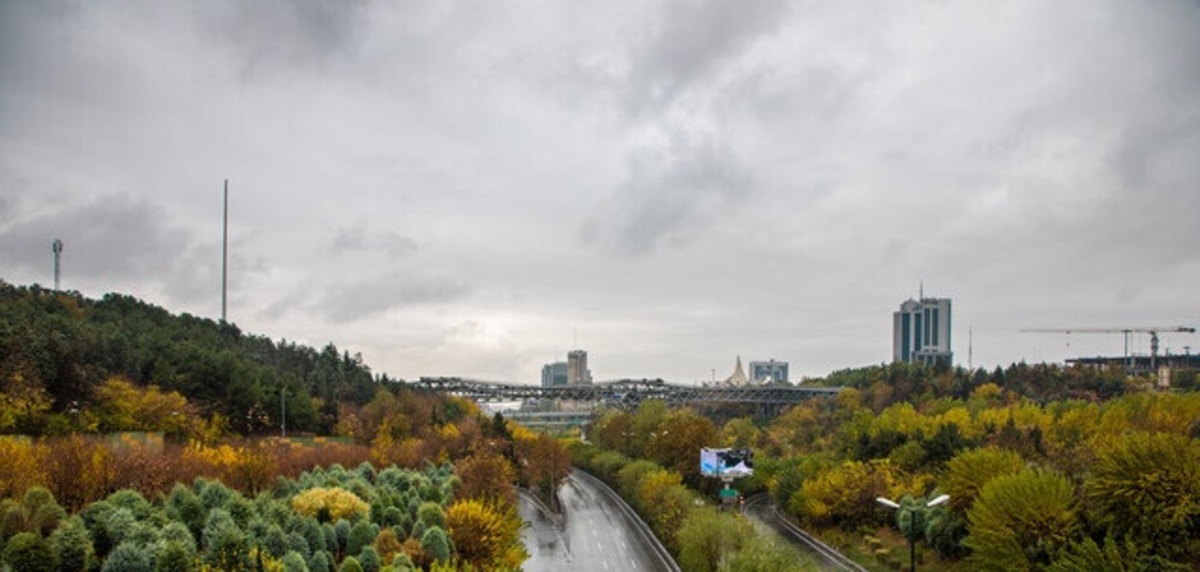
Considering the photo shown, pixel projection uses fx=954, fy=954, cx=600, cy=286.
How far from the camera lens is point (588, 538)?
72.6m

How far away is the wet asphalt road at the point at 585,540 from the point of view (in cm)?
6022

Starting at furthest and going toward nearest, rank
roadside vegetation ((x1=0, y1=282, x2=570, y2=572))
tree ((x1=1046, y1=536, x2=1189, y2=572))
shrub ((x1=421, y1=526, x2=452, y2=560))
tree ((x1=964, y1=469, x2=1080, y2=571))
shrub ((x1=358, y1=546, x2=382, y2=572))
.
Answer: tree ((x1=964, y1=469, x2=1080, y2=571))
shrub ((x1=421, y1=526, x2=452, y2=560))
shrub ((x1=358, y1=546, x2=382, y2=572))
tree ((x1=1046, y1=536, x2=1189, y2=572))
roadside vegetation ((x1=0, y1=282, x2=570, y2=572))

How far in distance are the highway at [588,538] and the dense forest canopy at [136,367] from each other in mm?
27240

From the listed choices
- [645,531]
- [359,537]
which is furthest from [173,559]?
[645,531]

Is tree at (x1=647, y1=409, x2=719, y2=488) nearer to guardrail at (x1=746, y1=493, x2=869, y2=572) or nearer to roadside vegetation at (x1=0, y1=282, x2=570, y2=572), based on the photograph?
guardrail at (x1=746, y1=493, x2=869, y2=572)

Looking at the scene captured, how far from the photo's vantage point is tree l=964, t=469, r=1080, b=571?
1650 inches

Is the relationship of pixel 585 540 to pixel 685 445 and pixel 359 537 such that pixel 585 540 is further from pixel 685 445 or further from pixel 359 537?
pixel 359 537

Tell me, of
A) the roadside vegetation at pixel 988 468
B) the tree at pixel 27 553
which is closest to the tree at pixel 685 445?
the roadside vegetation at pixel 988 468

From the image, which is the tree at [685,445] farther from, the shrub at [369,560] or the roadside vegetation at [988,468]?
the shrub at [369,560]

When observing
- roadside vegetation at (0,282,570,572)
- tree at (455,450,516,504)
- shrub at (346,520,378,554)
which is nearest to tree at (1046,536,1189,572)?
roadside vegetation at (0,282,570,572)

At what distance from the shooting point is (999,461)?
55.4 m

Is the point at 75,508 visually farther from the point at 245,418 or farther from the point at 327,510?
the point at 245,418

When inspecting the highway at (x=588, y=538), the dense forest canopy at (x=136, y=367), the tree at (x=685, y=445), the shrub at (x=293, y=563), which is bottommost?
the highway at (x=588, y=538)

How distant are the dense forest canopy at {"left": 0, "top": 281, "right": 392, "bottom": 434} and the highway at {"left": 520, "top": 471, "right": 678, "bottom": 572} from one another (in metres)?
27.2
